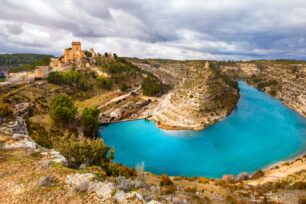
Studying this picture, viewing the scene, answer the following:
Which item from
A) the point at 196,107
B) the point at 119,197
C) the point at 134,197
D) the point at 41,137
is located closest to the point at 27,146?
the point at 119,197

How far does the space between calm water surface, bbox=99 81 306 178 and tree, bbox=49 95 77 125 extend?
9.54 m

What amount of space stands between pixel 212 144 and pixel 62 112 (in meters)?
36.7

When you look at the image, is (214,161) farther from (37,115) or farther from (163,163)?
(37,115)

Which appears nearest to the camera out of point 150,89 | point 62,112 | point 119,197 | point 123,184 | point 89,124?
A: point 119,197

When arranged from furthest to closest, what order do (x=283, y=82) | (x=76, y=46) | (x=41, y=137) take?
(x=283, y=82) < (x=76, y=46) < (x=41, y=137)

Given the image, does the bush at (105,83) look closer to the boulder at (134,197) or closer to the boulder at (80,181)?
the boulder at (80,181)

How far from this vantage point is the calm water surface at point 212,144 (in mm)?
46156

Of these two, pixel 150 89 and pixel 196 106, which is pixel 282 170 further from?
pixel 150 89

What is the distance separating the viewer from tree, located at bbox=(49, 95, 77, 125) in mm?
59469

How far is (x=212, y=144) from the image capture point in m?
58.4

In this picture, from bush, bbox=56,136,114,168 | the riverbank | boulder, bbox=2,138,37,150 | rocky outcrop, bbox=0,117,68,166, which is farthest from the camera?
the riverbank

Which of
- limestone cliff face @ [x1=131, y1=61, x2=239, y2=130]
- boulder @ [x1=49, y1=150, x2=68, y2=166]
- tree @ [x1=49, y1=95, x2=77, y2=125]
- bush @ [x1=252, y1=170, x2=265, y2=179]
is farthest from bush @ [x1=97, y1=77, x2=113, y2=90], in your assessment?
boulder @ [x1=49, y1=150, x2=68, y2=166]

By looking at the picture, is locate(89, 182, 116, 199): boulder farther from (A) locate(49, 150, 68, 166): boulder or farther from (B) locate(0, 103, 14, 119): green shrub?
(B) locate(0, 103, 14, 119): green shrub

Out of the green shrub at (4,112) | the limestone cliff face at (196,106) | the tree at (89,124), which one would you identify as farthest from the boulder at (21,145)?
the limestone cliff face at (196,106)
